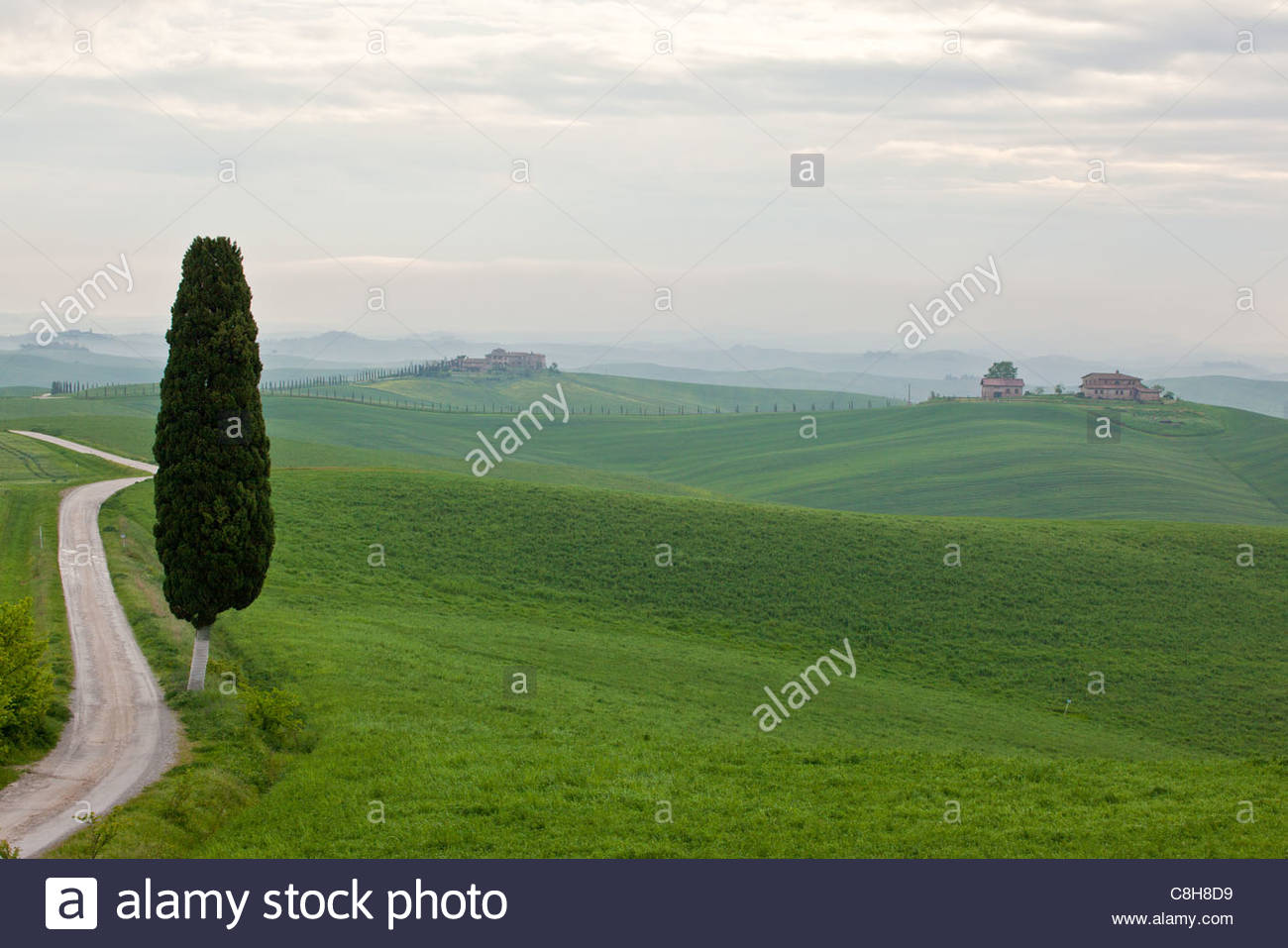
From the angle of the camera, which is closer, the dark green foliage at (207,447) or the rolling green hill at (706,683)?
the rolling green hill at (706,683)

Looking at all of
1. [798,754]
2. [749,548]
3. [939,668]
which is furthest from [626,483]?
[798,754]

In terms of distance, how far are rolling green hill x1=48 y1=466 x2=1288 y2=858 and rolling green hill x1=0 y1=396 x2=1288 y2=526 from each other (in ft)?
101

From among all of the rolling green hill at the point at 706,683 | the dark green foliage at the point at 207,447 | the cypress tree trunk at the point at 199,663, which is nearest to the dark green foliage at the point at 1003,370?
the rolling green hill at the point at 706,683

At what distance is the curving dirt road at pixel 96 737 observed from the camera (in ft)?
60.2

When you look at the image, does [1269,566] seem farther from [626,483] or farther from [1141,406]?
[1141,406]

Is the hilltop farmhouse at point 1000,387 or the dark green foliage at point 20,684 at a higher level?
the hilltop farmhouse at point 1000,387

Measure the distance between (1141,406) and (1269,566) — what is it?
96.3 m

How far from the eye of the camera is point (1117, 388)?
154500mm

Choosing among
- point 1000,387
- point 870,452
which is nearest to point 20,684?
point 870,452

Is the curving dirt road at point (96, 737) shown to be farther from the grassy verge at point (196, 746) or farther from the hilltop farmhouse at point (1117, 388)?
the hilltop farmhouse at point (1117, 388)

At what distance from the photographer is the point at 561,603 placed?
45.5 m

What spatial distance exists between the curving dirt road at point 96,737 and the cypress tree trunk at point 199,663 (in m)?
0.81

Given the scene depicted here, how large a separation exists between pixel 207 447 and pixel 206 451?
0.10 metres

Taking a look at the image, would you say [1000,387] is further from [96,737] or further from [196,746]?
[96,737]
